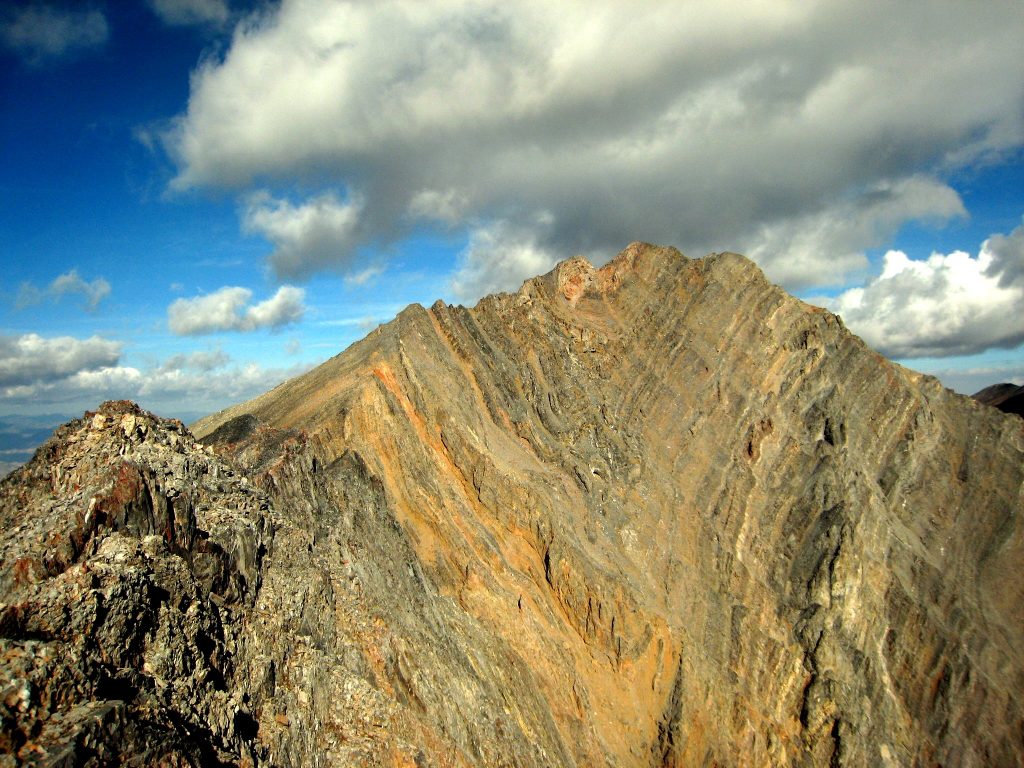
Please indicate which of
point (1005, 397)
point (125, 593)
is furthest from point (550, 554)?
point (1005, 397)

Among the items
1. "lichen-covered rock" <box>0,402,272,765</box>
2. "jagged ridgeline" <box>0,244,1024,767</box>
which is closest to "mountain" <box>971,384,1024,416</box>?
"jagged ridgeline" <box>0,244,1024,767</box>

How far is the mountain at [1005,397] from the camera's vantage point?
3040 inches

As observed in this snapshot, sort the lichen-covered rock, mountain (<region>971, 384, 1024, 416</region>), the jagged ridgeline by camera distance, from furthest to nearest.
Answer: mountain (<region>971, 384, 1024, 416</region>), the jagged ridgeline, the lichen-covered rock

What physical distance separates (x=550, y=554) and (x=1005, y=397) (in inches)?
3493

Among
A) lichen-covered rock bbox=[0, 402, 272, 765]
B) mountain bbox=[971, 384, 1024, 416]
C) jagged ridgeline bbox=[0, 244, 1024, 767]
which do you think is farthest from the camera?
mountain bbox=[971, 384, 1024, 416]

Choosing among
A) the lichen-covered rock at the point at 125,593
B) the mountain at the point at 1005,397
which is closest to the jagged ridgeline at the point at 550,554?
the lichen-covered rock at the point at 125,593

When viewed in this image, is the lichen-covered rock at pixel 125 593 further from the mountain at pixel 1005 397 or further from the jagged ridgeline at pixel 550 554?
the mountain at pixel 1005 397

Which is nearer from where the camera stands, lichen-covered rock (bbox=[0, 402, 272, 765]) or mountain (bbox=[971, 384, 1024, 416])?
lichen-covered rock (bbox=[0, 402, 272, 765])

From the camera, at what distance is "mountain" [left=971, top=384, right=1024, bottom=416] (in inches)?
3040

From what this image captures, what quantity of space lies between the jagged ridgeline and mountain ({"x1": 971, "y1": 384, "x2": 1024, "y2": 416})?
Result: 44.9m

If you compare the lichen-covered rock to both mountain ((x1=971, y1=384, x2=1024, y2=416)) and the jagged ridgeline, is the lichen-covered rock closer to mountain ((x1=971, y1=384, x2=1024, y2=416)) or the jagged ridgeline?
the jagged ridgeline

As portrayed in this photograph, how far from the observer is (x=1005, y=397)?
298 feet

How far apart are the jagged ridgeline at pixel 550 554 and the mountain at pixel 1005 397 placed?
4486cm

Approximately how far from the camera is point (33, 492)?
20.1 meters
